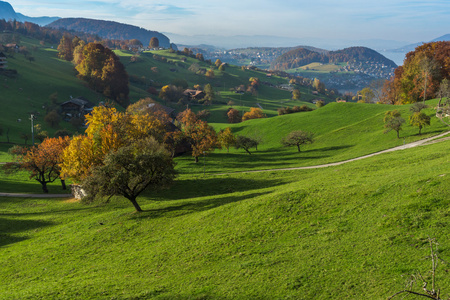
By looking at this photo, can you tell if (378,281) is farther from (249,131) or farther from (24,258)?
(249,131)

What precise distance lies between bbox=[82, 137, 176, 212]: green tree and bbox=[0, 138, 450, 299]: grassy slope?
3272 millimetres

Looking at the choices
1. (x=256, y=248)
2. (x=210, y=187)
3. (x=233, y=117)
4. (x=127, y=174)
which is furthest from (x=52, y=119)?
(x=256, y=248)

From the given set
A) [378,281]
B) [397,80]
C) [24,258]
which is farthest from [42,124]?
[397,80]

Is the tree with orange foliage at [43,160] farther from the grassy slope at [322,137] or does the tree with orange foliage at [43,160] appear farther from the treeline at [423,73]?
the treeline at [423,73]

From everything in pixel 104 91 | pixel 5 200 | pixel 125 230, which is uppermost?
pixel 104 91

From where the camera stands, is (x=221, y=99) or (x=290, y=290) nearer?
(x=290, y=290)

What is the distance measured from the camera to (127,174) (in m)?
32.8

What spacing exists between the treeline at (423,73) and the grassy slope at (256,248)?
→ 73259 millimetres

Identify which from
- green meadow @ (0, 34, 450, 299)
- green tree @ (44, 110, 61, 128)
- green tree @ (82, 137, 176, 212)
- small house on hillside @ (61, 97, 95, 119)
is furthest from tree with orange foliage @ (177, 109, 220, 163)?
small house on hillside @ (61, 97, 95, 119)

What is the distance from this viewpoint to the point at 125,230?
28.8 meters

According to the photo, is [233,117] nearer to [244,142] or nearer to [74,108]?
[74,108]

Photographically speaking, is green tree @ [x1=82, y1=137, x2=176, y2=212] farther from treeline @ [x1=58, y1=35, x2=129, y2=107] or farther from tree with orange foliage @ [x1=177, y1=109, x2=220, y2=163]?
treeline @ [x1=58, y1=35, x2=129, y2=107]

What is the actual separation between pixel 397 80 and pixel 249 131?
5144cm

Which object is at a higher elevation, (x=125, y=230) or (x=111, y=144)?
(x=111, y=144)
